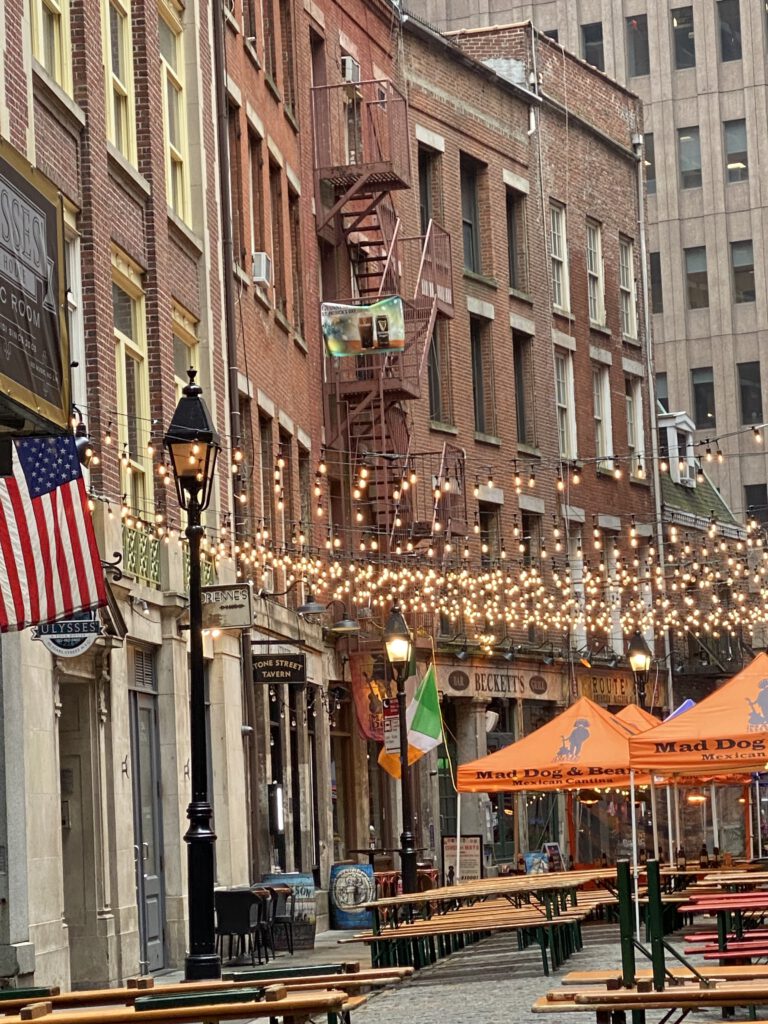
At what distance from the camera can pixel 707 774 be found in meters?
27.7

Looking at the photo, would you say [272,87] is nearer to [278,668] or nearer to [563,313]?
[278,668]

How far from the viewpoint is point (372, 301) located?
33281 millimetres

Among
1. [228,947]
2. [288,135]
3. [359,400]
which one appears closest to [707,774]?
[228,947]

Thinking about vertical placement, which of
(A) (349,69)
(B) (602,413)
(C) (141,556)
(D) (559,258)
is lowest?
(C) (141,556)

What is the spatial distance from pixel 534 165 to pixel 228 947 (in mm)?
22741

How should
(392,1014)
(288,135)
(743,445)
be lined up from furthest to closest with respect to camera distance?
(743,445) < (288,135) < (392,1014)

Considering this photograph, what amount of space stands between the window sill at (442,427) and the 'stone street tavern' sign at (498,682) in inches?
158

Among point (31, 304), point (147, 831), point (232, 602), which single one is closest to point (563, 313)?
point (232, 602)

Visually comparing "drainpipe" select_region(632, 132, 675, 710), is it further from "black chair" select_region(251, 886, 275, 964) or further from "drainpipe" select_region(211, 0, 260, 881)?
"black chair" select_region(251, 886, 275, 964)

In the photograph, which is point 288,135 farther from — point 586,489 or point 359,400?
point 586,489

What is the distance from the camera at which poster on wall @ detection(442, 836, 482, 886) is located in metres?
32.7

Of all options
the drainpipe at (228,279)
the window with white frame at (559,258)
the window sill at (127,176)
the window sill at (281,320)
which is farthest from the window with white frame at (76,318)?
the window with white frame at (559,258)

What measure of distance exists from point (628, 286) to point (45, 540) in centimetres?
3583

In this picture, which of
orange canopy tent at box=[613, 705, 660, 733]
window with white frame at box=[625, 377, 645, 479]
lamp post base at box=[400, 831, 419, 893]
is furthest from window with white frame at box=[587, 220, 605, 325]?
lamp post base at box=[400, 831, 419, 893]
